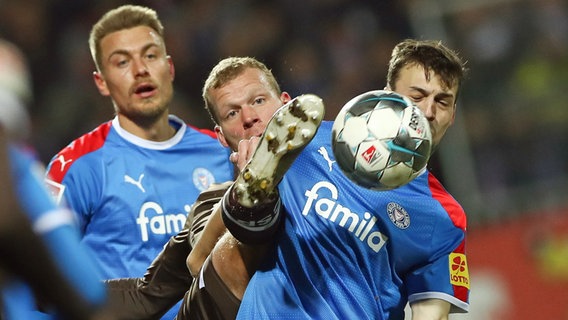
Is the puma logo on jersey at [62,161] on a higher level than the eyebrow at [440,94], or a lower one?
lower

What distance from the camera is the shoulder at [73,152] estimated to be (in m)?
5.81

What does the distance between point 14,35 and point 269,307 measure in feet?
18.8

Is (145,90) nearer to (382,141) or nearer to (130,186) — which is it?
(130,186)

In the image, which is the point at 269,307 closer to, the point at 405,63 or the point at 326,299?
the point at 326,299

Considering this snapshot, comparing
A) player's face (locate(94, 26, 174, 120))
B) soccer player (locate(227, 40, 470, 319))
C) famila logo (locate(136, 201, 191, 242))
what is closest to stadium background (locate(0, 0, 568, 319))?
player's face (locate(94, 26, 174, 120))

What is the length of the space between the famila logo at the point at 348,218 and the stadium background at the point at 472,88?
406cm

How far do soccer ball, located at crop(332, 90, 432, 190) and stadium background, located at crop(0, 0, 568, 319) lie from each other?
14.5 feet

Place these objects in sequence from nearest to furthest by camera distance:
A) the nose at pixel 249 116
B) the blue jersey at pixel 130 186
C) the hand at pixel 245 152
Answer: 1. the hand at pixel 245 152
2. the nose at pixel 249 116
3. the blue jersey at pixel 130 186

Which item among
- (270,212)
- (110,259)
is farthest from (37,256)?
(110,259)

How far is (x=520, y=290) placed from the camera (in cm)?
821

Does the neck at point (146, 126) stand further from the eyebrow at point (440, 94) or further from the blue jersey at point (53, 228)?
the blue jersey at point (53, 228)

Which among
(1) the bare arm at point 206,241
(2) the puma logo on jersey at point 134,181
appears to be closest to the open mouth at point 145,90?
(2) the puma logo on jersey at point 134,181

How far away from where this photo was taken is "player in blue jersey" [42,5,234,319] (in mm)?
5746

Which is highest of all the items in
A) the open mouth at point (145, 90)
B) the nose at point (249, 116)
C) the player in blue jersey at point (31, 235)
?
the open mouth at point (145, 90)
